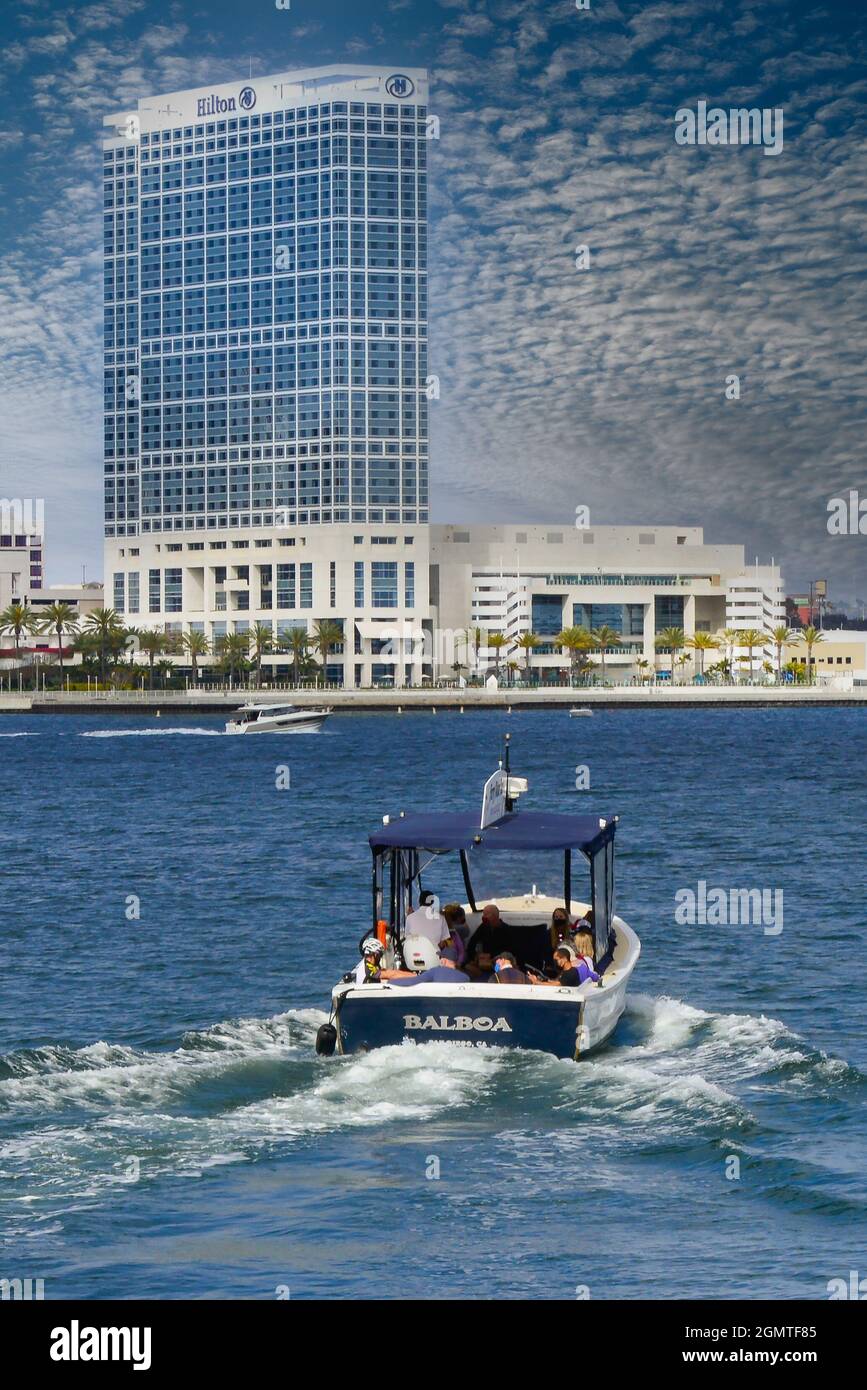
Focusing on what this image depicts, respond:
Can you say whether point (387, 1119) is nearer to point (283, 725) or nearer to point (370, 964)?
point (370, 964)

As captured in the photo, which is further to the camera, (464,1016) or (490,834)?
(490,834)

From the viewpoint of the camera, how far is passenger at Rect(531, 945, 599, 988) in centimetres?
2555

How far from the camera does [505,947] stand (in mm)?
28875

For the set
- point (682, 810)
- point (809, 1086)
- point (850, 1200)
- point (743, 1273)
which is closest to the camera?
point (743, 1273)

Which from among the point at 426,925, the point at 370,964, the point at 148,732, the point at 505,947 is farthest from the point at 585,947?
the point at 148,732

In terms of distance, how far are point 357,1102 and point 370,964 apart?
2233 millimetres

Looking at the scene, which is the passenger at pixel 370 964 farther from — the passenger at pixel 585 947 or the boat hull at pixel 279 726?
the boat hull at pixel 279 726

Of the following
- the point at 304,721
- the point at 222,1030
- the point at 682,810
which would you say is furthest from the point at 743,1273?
the point at 304,721

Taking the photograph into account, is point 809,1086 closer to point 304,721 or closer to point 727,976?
point 727,976

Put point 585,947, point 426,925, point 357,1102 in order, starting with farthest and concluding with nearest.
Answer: point 585,947 < point 426,925 < point 357,1102

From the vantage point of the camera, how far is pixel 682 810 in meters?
83.1

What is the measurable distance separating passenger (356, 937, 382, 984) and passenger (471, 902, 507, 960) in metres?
3.00
